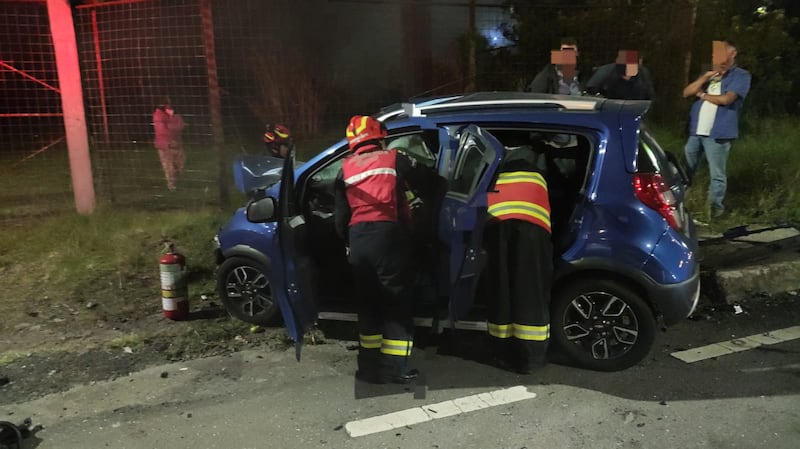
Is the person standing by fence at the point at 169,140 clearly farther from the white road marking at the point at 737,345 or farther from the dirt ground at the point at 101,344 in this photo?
the white road marking at the point at 737,345

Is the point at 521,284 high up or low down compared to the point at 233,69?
down

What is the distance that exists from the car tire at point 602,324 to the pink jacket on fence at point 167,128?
203 inches

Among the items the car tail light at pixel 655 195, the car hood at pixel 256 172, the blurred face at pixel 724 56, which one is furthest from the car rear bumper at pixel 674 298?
the blurred face at pixel 724 56

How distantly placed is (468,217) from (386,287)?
0.62 metres

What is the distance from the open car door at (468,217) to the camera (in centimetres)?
321

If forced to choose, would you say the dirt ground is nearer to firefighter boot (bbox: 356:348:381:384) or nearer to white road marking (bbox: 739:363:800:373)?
firefighter boot (bbox: 356:348:381:384)

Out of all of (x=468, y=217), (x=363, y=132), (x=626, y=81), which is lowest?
(x=468, y=217)

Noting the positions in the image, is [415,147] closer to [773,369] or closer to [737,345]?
[737,345]

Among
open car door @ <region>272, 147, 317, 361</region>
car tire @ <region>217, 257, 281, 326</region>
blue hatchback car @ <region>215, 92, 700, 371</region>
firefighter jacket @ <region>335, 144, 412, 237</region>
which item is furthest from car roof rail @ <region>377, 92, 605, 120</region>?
car tire @ <region>217, 257, 281, 326</region>

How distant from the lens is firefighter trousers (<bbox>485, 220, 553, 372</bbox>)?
3312mm

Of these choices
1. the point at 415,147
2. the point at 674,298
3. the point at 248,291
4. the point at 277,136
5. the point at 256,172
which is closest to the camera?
the point at 674,298

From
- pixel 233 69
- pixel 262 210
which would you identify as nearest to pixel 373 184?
pixel 262 210

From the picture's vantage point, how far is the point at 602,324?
3479 millimetres

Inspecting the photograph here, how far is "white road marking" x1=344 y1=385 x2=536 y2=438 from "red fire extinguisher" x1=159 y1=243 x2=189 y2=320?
6.30 ft
